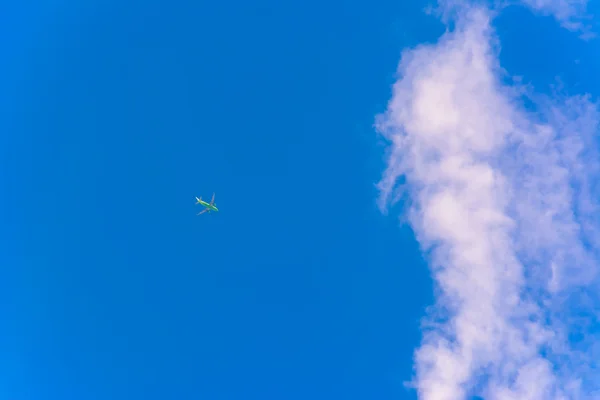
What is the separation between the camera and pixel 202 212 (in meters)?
108
